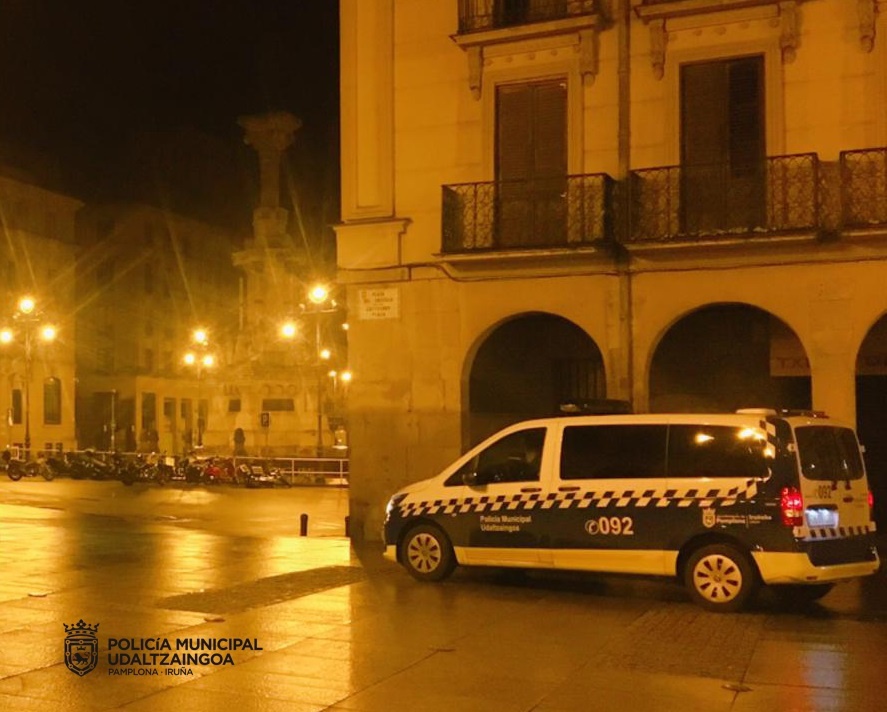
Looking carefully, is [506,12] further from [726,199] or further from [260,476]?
[260,476]

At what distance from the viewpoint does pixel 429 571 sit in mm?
13078

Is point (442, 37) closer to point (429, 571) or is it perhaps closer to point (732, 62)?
point (732, 62)

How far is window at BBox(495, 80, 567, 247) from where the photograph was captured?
16.7 metres

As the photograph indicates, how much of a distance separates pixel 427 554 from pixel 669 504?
3.02 m

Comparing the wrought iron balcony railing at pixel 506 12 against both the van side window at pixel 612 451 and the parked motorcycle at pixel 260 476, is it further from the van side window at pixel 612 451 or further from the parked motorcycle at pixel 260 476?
the parked motorcycle at pixel 260 476

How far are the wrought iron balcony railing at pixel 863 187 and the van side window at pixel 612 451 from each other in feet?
16.7

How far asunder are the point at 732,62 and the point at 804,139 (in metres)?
1.50

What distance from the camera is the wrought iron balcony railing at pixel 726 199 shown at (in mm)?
15305

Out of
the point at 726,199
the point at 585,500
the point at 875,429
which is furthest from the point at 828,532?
the point at 875,429

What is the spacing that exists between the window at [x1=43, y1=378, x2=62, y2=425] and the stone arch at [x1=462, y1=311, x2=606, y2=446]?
4649 centimetres

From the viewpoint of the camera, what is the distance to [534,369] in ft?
63.1

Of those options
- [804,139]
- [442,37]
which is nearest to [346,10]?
[442,37]

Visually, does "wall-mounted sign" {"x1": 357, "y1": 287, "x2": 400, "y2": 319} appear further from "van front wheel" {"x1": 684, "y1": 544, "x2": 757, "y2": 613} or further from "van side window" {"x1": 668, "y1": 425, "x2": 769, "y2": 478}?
"van front wheel" {"x1": 684, "y1": 544, "x2": 757, "y2": 613}

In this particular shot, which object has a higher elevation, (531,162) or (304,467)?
(531,162)
